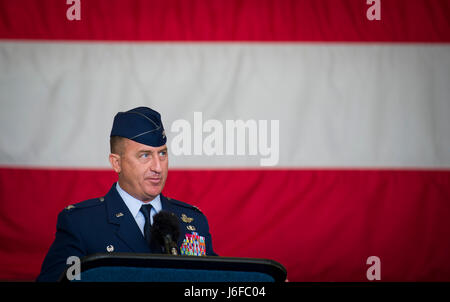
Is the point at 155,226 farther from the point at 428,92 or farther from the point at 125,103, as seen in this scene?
the point at 428,92

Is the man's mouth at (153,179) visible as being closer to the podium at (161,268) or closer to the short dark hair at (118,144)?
the short dark hair at (118,144)

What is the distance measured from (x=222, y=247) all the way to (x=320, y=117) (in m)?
0.72

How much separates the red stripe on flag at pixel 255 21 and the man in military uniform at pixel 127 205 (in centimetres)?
85

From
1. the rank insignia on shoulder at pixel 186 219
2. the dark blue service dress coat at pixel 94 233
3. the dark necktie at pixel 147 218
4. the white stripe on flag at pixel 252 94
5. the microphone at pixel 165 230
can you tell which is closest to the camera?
the microphone at pixel 165 230

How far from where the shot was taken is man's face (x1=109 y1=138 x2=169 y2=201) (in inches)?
52.3

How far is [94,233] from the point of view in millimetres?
1279

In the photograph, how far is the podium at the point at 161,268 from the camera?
26.8 inches

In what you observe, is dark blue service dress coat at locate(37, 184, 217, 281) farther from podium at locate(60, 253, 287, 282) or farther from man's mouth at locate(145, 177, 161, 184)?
podium at locate(60, 253, 287, 282)

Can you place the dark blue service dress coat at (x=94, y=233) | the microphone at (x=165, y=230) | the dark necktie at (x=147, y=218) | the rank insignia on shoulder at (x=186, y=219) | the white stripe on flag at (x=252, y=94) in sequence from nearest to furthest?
1. the microphone at (x=165, y=230)
2. the dark blue service dress coat at (x=94, y=233)
3. the dark necktie at (x=147, y=218)
4. the rank insignia on shoulder at (x=186, y=219)
5. the white stripe on flag at (x=252, y=94)

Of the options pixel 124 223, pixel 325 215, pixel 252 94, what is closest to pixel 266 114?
pixel 252 94

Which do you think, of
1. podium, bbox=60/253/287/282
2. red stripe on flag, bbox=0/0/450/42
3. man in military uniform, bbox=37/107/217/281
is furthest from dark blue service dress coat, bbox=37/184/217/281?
red stripe on flag, bbox=0/0/450/42

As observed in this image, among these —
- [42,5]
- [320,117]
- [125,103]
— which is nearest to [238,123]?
[320,117]

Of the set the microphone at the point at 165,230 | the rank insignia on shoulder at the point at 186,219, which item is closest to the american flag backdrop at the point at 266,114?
the rank insignia on shoulder at the point at 186,219

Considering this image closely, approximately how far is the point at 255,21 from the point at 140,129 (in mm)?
1031
